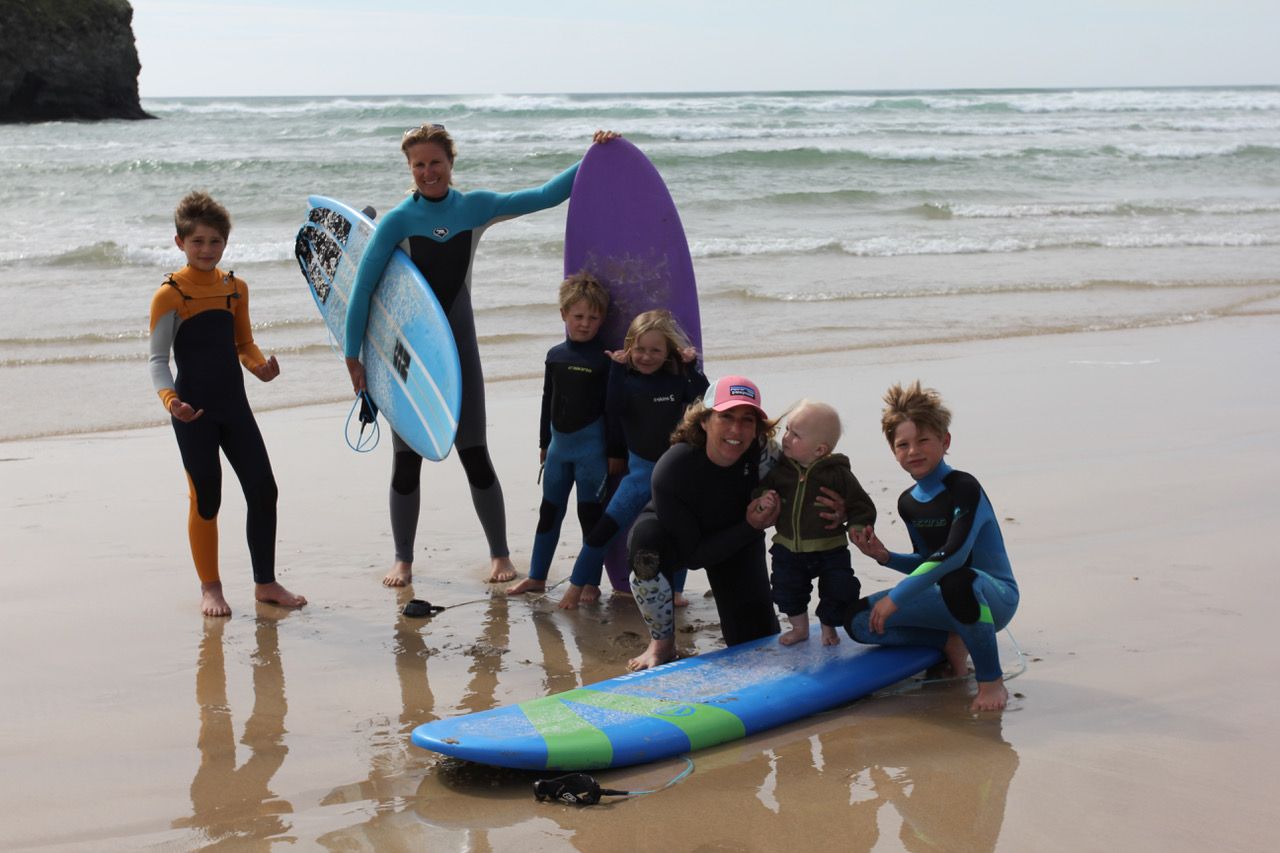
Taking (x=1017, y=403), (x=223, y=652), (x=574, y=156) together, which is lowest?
(x=223, y=652)

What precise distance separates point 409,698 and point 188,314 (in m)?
1.71

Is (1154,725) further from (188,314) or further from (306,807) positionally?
(188,314)

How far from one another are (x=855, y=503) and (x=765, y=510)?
0.27m

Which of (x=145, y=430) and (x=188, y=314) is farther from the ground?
(x=188, y=314)

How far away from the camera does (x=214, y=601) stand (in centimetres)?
443

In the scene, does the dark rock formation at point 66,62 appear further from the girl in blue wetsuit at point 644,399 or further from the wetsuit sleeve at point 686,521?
the wetsuit sleeve at point 686,521

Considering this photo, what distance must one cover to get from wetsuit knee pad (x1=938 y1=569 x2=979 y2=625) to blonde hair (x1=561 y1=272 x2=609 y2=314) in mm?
1690

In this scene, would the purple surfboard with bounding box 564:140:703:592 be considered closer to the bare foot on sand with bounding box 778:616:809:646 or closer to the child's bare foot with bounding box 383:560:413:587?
the child's bare foot with bounding box 383:560:413:587

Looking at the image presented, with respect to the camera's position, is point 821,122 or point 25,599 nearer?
point 25,599

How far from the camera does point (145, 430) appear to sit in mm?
6809

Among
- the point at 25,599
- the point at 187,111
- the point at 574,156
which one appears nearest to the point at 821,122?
the point at 574,156

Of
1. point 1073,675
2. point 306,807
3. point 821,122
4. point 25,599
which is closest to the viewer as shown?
point 306,807

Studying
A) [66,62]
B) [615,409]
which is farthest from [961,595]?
[66,62]

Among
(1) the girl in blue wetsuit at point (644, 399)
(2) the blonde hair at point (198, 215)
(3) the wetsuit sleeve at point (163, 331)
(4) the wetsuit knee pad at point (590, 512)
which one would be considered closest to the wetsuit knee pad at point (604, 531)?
(1) the girl in blue wetsuit at point (644, 399)
